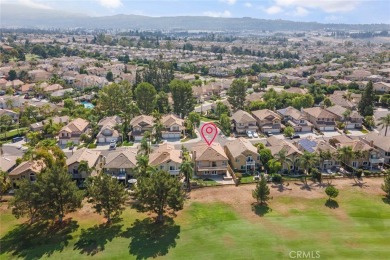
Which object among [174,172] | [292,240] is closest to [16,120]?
[174,172]

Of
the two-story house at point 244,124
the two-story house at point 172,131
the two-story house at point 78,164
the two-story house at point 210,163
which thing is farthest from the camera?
the two-story house at point 244,124

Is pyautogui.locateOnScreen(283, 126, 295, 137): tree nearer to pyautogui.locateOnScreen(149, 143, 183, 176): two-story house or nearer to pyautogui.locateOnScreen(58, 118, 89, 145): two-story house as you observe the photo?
pyautogui.locateOnScreen(149, 143, 183, 176): two-story house

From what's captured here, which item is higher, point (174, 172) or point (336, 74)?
point (336, 74)

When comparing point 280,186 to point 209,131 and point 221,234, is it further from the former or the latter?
point 209,131

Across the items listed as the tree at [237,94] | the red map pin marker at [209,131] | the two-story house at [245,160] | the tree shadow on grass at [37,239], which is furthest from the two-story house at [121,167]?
the tree at [237,94]

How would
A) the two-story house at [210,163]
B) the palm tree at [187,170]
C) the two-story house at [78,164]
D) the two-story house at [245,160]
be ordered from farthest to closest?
the two-story house at [245,160] → the two-story house at [210,163] → the two-story house at [78,164] → the palm tree at [187,170]

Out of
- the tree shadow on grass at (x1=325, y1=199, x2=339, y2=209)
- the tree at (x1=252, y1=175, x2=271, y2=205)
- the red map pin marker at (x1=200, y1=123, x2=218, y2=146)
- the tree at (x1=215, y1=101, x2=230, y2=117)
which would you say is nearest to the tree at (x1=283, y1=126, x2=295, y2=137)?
the red map pin marker at (x1=200, y1=123, x2=218, y2=146)

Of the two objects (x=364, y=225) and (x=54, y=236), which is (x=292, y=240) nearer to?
(x=364, y=225)

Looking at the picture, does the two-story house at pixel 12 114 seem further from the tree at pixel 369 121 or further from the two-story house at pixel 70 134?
the tree at pixel 369 121
